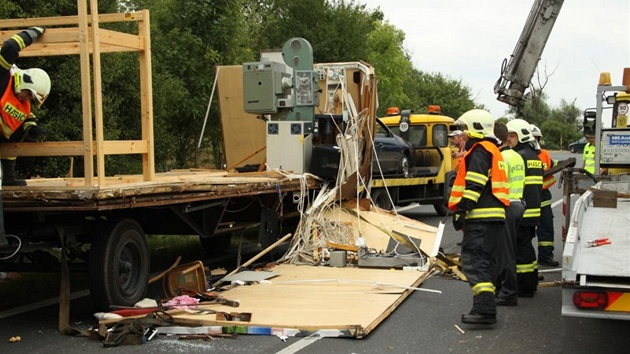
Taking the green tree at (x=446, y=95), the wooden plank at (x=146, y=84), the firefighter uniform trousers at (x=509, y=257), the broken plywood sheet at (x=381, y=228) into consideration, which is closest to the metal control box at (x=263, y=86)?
the broken plywood sheet at (x=381, y=228)

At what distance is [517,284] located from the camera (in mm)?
8562

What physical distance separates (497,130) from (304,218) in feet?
12.0

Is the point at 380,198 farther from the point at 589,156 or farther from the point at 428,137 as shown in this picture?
the point at 589,156

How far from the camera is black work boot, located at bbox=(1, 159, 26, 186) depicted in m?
7.39

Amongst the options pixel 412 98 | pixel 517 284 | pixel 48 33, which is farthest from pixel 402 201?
pixel 412 98

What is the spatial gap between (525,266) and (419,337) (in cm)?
242

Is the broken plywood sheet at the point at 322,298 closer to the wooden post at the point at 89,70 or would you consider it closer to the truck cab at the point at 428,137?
the wooden post at the point at 89,70

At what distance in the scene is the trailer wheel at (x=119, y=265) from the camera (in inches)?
285

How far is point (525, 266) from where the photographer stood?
8906 millimetres

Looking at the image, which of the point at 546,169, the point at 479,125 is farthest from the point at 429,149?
the point at 479,125

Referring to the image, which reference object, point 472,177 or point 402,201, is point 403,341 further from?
point 402,201

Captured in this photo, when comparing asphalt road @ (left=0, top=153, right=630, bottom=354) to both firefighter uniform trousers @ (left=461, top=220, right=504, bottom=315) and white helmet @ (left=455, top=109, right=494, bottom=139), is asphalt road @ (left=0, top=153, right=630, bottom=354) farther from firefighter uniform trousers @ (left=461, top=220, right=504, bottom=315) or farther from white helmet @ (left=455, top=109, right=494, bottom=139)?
white helmet @ (left=455, top=109, right=494, bottom=139)

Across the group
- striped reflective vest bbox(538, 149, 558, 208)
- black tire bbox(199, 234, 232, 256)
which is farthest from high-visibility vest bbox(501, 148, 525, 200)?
black tire bbox(199, 234, 232, 256)

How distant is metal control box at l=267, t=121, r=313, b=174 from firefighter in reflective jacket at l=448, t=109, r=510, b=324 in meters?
4.68
